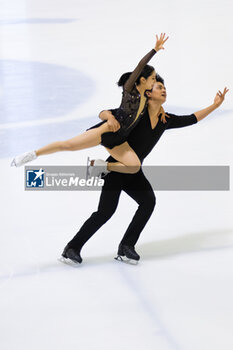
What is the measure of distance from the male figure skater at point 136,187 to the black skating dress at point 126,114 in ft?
0.24

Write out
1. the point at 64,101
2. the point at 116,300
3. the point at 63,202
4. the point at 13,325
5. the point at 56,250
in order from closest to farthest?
the point at 13,325 < the point at 116,300 < the point at 56,250 < the point at 63,202 < the point at 64,101

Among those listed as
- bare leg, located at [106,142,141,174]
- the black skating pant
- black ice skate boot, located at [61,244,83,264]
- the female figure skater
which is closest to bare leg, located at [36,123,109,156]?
the female figure skater

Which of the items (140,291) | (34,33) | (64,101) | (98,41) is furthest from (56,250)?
(34,33)

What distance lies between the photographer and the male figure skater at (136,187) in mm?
3014

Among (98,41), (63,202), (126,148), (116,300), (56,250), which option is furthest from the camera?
(98,41)

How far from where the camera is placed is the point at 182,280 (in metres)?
2.97

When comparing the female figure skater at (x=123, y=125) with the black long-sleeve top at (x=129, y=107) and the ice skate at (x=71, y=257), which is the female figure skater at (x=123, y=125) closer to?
the black long-sleeve top at (x=129, y=107)

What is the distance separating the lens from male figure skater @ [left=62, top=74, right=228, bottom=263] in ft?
9.89

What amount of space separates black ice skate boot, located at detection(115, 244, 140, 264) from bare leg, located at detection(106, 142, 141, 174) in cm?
36

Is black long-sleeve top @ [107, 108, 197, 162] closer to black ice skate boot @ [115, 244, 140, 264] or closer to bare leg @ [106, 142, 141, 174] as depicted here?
bare leg @ [106, 142, 141, 174]

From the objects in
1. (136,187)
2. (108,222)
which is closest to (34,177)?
(108,222)

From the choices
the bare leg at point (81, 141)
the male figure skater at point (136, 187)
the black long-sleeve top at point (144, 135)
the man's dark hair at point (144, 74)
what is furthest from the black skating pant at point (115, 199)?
the man's dark hair at point (144, 74)

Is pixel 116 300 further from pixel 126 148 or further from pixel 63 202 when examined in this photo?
pixel 63 202

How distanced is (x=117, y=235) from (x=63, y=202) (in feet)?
1.73
